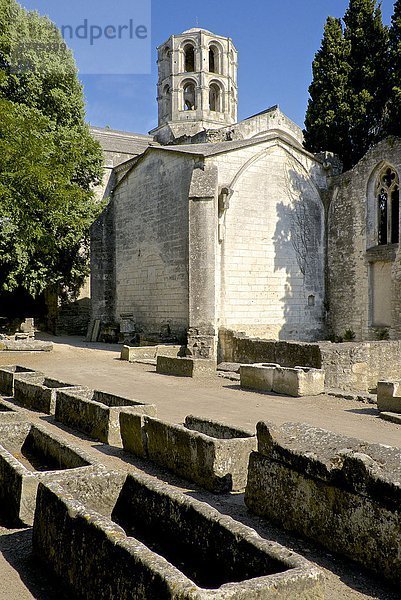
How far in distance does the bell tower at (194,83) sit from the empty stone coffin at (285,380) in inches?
1207

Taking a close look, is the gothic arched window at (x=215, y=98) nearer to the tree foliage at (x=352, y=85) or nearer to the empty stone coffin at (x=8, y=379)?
the tree foliage at (x=352, y=85)

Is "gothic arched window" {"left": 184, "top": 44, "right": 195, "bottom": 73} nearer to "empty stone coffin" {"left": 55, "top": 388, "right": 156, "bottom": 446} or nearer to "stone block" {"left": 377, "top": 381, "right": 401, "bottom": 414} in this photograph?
"stone block" {"left": 377, "top": 381, "right": 401, "bottom": 414}

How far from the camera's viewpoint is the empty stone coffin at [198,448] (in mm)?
5117

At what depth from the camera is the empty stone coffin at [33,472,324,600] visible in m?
2.50

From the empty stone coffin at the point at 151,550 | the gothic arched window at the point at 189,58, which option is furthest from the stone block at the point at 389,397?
the gothic arched window at the point at 189,58

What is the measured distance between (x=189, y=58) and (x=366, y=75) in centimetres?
2150

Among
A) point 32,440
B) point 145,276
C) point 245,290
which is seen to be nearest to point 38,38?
point 145,276

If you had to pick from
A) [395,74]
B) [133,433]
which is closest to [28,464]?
[133,433]

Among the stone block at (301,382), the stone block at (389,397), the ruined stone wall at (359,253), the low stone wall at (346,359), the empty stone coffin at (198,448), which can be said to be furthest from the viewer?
the ruined stone wall at (359,253)

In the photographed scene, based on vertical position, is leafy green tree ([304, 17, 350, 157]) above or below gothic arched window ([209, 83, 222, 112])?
below

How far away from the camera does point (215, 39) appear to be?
1613 inches

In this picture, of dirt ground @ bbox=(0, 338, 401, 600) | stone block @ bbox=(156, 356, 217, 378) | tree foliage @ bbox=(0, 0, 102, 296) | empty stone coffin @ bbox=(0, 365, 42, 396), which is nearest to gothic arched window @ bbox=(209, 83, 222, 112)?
tree foliage @ bbox=(0, 0, 102, 296)

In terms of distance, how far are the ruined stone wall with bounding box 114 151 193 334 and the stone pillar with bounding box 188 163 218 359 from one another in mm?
1667

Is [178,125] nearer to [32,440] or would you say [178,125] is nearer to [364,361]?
[364,361]
